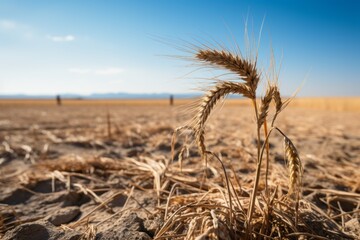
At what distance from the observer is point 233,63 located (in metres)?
1.07

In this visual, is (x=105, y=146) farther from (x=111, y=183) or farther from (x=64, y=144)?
(x=111, y=183)

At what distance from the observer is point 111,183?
2254 millimetres

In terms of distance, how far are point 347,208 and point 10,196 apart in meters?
2.62

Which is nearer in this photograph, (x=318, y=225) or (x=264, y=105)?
(x=264, y=105)

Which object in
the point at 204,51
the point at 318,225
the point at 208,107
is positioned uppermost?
the point at 204,51

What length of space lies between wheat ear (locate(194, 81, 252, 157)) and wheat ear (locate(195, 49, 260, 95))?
0.12 ft

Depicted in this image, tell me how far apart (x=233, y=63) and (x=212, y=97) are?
171 mm

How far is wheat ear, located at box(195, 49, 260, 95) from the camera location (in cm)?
105

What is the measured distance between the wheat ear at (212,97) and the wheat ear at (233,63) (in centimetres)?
4

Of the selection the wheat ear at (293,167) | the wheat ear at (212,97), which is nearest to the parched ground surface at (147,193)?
the wheat ear at (212,97)

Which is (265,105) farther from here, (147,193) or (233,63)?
(147,193)

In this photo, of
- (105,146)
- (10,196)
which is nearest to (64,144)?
(105,146)

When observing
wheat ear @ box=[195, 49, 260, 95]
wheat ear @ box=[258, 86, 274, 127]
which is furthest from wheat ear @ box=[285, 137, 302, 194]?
wheat ear @ box=[195, 49, 260, 95]

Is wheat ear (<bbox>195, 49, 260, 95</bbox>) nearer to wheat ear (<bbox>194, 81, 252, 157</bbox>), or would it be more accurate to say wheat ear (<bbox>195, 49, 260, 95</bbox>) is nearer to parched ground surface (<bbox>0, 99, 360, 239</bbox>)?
wheat ear (<bbox>194, 81, 252, 157</bbox>)
